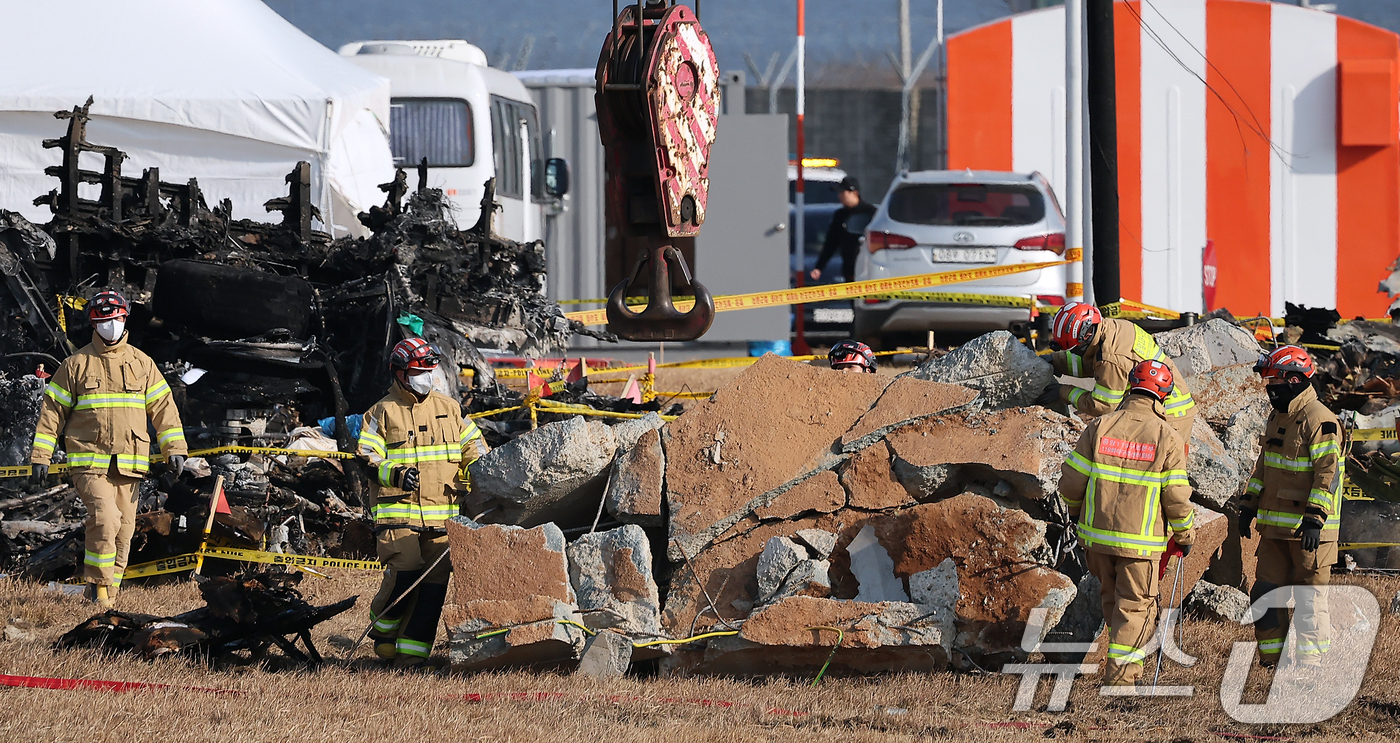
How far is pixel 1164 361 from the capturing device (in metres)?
6.90

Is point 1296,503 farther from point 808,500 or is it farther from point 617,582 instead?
point 617,582

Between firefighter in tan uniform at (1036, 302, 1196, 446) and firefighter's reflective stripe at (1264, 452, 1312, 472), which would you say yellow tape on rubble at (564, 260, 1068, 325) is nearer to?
firefighter in tan uniform at (1036, 302, 1196, 446)

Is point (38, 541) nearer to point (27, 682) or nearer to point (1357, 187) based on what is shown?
point (27, 682)

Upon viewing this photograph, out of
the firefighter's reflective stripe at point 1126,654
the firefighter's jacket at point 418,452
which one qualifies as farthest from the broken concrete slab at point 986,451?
the firefighter's jacket at point 418,452

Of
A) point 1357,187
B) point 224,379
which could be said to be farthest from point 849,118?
point 224,379

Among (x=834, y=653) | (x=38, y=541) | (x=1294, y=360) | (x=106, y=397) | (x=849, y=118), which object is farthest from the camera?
(x=849, y=118)

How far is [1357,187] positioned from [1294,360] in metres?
9.91

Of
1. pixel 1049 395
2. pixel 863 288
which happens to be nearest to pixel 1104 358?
pixel 1049 395

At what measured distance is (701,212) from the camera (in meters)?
4.50

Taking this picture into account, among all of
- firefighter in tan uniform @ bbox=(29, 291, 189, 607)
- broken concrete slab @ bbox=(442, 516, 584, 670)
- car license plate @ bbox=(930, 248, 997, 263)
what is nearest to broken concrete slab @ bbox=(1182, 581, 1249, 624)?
broken concrete slab @ bbox=(442, 516, 584, 670)

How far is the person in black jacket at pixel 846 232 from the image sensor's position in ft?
51.6

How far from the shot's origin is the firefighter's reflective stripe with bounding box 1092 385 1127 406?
677cm

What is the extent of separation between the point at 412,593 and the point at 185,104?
740 cm

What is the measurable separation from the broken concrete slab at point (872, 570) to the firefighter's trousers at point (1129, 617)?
0.85 metres
